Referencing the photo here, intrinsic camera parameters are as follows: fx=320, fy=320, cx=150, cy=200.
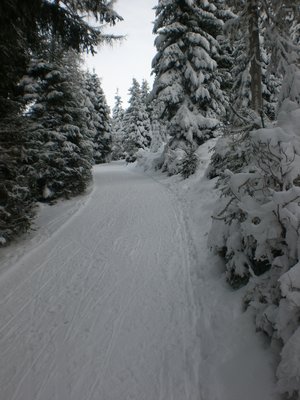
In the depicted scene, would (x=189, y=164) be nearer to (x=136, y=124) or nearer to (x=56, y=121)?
(x=56, y=121)

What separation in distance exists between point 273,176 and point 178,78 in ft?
51.5

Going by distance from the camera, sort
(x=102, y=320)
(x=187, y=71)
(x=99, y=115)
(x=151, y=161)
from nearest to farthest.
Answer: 1. (x=102, y=320)
2. (x=187, y=71)
3. (x=151, y=161)
4. (x=99, y=115)

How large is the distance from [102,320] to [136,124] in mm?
39827

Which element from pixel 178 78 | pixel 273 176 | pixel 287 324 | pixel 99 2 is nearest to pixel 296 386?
pixel 287 324

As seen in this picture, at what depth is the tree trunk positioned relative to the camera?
8.60m

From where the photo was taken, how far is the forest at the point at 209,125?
3592mm

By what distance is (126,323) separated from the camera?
4922 mm

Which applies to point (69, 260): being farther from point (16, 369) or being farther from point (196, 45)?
point (196, 45)

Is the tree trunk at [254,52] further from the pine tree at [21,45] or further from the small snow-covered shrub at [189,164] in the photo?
the small snow-covered shrub at [189,164]

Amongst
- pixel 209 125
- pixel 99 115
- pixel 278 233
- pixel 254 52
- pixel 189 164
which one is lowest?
pixel 189 164

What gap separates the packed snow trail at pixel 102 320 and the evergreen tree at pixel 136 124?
1353 inches

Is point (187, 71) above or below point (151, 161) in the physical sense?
above

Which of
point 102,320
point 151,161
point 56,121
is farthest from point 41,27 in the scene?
point 151,161

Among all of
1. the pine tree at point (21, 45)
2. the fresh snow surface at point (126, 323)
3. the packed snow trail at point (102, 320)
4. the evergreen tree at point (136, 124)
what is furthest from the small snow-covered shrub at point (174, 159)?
the evergreen tree at point (136, 124)
